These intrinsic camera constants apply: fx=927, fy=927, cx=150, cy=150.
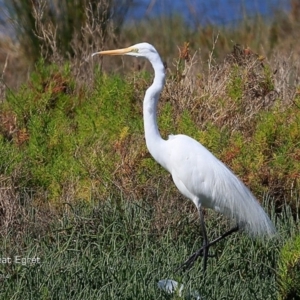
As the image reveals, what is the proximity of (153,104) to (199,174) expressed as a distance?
15.1 inches

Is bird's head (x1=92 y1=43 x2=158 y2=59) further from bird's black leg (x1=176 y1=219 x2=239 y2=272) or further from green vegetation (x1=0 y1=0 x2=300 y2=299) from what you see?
bird's black leg (x1=176 y1=219 x2=239 y2=272)

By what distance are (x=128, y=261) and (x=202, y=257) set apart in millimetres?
600

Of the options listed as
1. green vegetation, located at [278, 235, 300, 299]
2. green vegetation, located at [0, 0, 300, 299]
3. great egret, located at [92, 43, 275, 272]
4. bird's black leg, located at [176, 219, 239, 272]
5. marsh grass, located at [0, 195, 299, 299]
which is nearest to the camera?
green vegetation, located at [278, 235, 300, 299]

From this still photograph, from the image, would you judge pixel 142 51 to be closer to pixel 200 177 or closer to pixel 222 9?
pixel 200 177

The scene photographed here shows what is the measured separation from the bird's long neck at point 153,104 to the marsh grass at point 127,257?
0.32 meters

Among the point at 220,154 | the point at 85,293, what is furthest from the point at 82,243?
the point at 220,154

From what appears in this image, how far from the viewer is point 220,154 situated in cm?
488

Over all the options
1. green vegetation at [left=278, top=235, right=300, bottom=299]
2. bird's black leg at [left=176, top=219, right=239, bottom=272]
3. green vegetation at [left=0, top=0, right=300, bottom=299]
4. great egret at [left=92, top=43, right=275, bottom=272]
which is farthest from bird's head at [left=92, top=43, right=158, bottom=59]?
green vegetation at [left=278, top=235, right=300, bottom=299]

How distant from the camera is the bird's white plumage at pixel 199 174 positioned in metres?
4.19

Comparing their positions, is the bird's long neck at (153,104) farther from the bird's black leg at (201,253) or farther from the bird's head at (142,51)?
the bird's black leg at (201,253)

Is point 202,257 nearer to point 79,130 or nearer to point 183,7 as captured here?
point 79,130

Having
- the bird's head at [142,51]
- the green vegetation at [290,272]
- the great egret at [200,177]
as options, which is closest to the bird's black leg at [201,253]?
the great egret at [200,177]

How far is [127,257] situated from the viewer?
12.8 ft

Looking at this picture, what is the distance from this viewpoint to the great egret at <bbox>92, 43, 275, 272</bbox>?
4188 millimetres
